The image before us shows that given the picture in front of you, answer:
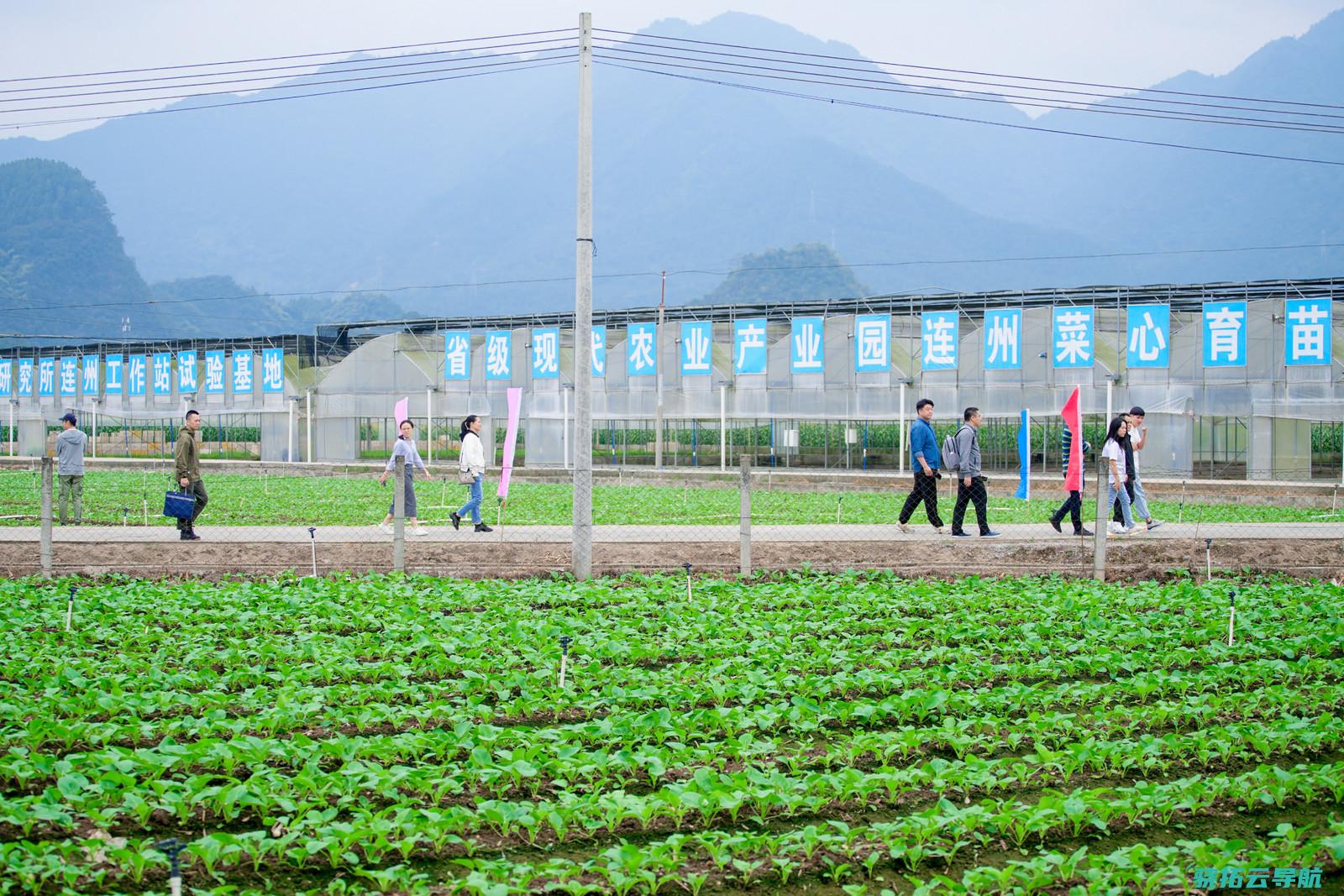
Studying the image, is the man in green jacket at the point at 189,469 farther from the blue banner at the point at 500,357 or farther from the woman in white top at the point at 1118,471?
the blue banner at the point at 500,357

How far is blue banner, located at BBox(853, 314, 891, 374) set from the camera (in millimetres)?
37688

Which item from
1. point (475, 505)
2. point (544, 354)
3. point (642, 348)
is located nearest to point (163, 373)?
point (544, 354)

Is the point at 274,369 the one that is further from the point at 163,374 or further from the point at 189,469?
the point at 189,469

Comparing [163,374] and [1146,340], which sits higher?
[1146,340]

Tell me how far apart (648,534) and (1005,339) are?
82.3 ft

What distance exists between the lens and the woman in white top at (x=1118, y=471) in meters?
13.6

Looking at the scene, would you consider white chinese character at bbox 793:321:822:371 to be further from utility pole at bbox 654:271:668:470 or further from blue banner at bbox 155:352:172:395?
blue banner at bbox 155:352:172:395

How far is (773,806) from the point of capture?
5.14 m

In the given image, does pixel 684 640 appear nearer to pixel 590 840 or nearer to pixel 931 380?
pixel 590 840

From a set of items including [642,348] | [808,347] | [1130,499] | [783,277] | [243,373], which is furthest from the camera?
[783,277]

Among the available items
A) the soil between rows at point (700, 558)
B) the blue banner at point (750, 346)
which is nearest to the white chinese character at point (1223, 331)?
the blue banner at point (750, 346)

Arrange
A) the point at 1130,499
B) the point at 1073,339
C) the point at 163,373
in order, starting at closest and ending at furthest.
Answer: the point at 1130,499 → the point at 1073,339 → the point at 163,373

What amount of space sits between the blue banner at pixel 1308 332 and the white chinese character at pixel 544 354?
2502cm

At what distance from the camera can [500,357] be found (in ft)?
143
